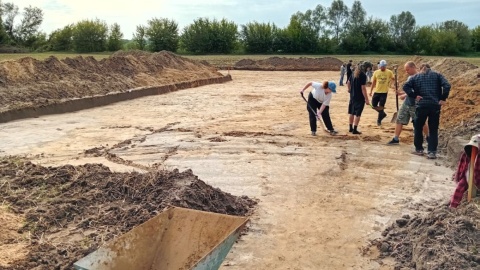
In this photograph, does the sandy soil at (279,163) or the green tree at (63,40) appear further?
the green tree at (63,40)

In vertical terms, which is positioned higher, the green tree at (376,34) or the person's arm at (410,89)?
the green tree at (376,34)

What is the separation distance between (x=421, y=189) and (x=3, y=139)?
866 centimetres

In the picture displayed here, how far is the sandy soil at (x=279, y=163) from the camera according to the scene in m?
5.32

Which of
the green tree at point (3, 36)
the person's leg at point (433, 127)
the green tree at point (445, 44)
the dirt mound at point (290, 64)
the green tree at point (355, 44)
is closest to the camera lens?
the person's leg at point (433, 127)

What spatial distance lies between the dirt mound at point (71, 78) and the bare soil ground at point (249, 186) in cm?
79

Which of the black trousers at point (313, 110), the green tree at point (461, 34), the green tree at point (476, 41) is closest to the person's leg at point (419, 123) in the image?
the black trousers at point (313, 110)

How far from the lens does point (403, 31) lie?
67.2m

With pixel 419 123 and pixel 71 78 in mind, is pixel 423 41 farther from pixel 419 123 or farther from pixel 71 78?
pixel 419 123

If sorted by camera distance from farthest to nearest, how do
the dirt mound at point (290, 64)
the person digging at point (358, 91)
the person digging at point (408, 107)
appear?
the dirt mound at point (290, 64)
the person digging at point (358, 91)
the person digging at point (408, 107)

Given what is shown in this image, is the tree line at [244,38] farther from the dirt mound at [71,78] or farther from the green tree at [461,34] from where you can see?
the dirt mound at [71,78]

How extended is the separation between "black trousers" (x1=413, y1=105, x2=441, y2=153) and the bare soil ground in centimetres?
40

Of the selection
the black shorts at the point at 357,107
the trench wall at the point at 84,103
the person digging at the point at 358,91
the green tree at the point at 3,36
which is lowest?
the trench wall at the point at 84,103

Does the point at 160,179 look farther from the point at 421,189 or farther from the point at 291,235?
the point at 421,189

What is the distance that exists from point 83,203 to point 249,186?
7.95ft
